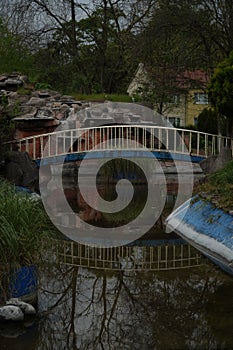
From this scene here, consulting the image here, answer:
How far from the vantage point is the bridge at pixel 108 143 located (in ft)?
47.0

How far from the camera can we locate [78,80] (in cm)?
2523

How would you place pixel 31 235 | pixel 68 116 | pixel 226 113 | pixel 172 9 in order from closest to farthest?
pixel 31 235 < pixel 226 113 < pixel 172 9 < pixel 68 116

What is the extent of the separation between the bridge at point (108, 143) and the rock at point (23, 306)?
8890 mm

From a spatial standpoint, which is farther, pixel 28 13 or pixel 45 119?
pixel 28 13

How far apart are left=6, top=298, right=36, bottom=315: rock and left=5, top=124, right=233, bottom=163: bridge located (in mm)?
8890

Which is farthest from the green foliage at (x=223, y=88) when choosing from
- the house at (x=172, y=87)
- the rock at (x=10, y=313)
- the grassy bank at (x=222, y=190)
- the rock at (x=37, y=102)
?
the rock at (x=10, y=313)

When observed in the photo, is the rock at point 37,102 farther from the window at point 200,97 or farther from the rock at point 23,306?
the rock at point 23,306

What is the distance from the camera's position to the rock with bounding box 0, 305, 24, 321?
464 cm

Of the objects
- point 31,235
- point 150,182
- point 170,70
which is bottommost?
point 150,182

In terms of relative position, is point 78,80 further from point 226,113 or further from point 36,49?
point 226,113

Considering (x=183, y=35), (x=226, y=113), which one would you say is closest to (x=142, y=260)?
(x=226, y=113)

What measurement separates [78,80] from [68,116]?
30.0 feet

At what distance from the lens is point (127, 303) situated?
5.44 metres

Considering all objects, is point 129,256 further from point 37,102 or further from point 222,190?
point 37,102
